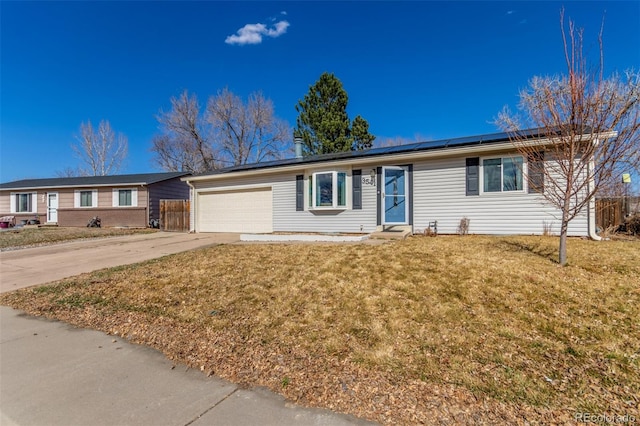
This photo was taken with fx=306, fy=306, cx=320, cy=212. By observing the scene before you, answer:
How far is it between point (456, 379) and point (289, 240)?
7.14 meters

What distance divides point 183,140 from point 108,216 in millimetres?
11948

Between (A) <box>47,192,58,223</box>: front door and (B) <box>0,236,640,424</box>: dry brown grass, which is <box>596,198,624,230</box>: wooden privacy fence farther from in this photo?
(A) <box>47,192,58,223</box>: front door

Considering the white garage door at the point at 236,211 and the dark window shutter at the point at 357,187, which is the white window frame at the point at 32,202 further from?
the dark window shutter at the point at 357,187

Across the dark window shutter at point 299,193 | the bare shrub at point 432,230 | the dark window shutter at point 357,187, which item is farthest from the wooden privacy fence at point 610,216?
the dark window shutter at point 299,193

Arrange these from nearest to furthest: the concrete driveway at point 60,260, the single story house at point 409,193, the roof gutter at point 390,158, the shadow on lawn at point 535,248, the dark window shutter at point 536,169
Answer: the shadow on lawn at point 535,248, the dark window shutter at point 536,169, the concrete driveway at point 60,260, the roof gutter at point 390,158, the single story house at point 409,193

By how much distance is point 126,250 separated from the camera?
29.6 feet

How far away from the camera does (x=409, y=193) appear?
955 cm

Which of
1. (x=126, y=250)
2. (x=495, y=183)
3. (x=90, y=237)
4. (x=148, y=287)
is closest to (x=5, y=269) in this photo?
(x=126, y=250)

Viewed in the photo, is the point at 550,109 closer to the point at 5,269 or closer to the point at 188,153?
the point at 5,269

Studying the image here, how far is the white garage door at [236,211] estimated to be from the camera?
490 inches

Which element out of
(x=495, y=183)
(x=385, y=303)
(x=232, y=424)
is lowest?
(x=232, y=424)

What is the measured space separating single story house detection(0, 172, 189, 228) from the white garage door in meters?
6.44

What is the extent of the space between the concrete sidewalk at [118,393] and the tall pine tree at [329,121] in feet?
64.4

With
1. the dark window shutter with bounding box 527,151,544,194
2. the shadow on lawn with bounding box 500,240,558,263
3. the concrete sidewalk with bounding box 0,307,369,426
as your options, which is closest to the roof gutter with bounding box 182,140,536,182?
the dark window shutter with bounding box 527,151,544,194
